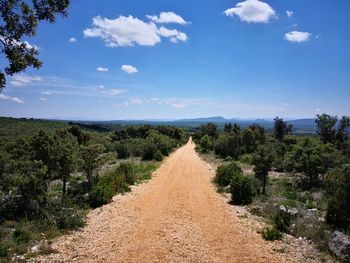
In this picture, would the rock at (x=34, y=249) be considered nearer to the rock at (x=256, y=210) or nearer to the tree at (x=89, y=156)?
the tree at (x=89, y=156)

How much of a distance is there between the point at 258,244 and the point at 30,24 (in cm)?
987

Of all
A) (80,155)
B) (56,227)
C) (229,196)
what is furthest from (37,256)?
(229,196)

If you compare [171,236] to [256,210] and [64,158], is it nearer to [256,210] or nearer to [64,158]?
[256,210]

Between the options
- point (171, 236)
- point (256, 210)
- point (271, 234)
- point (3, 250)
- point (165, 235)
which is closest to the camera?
point (3, 250)

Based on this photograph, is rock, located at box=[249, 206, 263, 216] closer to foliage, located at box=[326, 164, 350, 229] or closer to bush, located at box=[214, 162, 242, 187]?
foliage, located at box=[326, 164, 350, 229]

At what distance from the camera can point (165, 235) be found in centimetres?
1270

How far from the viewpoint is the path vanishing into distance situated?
10.7 meters

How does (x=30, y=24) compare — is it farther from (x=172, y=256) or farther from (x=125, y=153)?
(x=125, y=153)

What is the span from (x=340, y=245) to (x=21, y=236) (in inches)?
414

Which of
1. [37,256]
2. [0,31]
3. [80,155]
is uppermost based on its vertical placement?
[0,31]

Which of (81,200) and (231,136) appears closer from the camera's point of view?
(81,200)

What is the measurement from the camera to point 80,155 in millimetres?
20125

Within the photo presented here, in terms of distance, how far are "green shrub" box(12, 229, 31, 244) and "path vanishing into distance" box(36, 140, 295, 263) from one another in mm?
959

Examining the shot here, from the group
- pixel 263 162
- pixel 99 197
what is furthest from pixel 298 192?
pixel 99 197
